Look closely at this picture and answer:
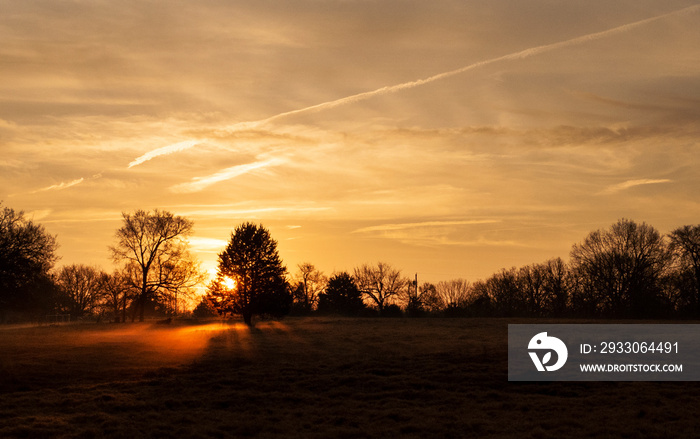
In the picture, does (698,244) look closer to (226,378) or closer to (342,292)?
(342,292)

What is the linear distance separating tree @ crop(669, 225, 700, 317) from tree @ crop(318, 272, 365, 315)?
4844 centimetres

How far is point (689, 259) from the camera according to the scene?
7819 cm

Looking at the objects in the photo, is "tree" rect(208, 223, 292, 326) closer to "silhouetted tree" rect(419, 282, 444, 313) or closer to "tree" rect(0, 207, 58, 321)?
"tree" rect(0, 207, 58, 321)

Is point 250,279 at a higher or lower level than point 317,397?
higher

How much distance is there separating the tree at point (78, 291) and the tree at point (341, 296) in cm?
4642

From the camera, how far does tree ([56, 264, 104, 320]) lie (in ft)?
383

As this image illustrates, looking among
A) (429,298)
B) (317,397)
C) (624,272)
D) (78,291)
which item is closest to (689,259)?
(624,272)

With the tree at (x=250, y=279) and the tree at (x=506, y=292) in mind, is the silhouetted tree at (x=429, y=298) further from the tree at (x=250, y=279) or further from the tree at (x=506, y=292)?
the tree at (x=250, y=279)

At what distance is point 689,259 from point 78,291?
10969 centimetres

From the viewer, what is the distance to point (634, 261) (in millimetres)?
83125

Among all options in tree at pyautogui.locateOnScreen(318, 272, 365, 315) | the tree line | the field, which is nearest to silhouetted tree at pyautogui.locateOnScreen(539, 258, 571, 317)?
the tree line

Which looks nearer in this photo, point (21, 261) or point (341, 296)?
point (21, 261)

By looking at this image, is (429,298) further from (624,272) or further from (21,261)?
(21,261)

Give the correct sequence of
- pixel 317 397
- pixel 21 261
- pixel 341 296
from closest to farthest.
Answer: pixel 317 397 < pixel 21 261 < pixel 341 296
